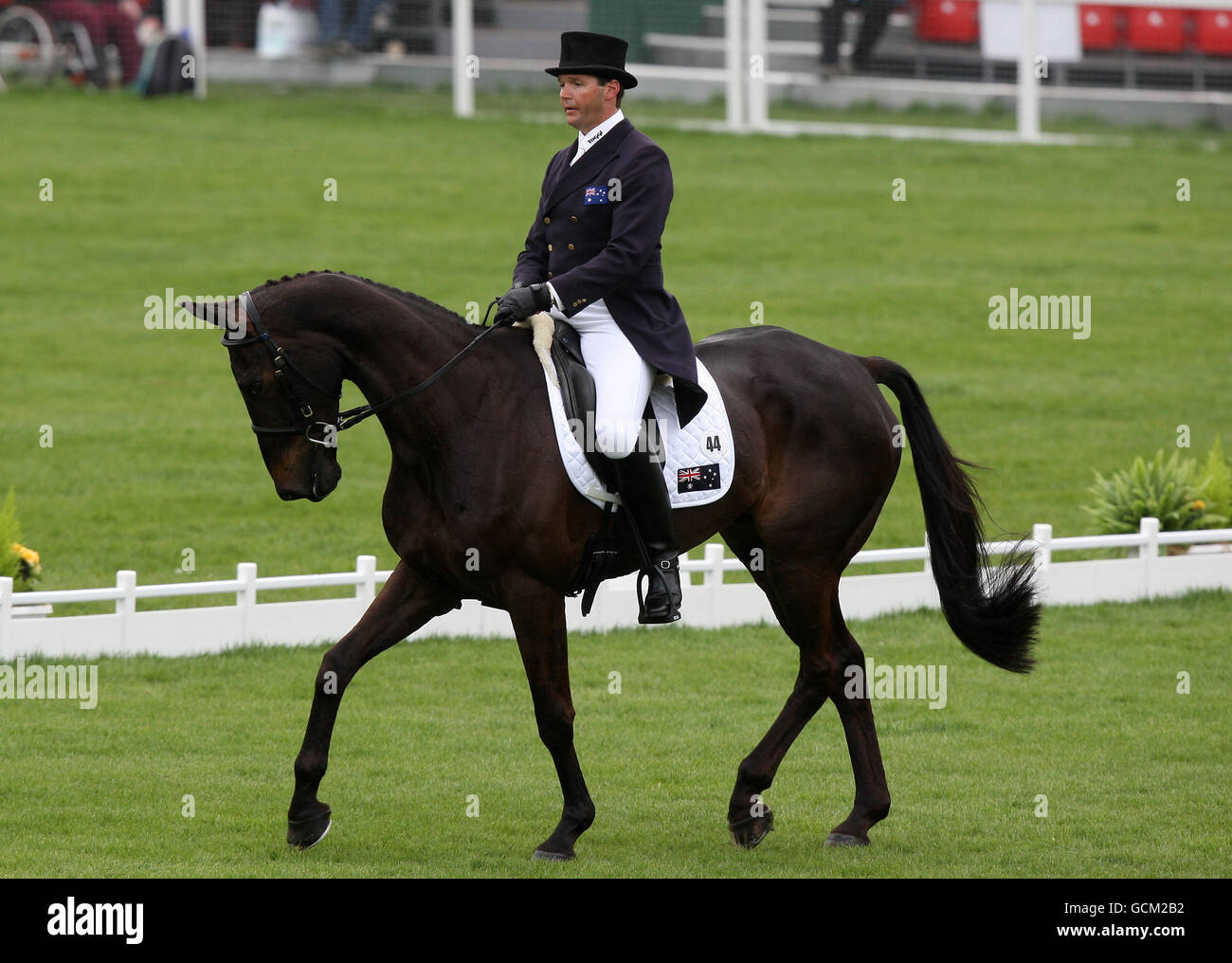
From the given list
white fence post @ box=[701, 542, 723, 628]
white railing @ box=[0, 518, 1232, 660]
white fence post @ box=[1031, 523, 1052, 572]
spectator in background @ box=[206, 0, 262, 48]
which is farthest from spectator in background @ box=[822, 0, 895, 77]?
white fence post @ box=[701, 542, 723, 628]

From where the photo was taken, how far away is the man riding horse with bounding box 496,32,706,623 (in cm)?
674

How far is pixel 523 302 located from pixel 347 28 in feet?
71.5

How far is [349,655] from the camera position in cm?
676

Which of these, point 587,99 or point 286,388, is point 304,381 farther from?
point 587,99

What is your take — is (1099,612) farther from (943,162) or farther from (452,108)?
(452,108)

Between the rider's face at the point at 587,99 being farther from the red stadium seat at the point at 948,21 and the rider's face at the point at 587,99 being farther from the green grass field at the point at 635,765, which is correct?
the red stadium seat at the point at 948,21

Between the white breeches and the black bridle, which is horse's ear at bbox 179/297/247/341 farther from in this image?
the white breeches

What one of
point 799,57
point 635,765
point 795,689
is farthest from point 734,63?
point 795,689

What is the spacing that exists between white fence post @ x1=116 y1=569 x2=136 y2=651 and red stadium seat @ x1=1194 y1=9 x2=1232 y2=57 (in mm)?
20039

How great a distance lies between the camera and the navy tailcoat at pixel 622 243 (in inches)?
266

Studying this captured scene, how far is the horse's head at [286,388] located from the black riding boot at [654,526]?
1066 mm

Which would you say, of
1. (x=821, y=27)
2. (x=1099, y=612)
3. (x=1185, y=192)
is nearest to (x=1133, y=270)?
(x=1185, y=192)

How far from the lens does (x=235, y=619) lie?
33.5 feet

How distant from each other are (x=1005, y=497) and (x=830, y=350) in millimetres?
7230
